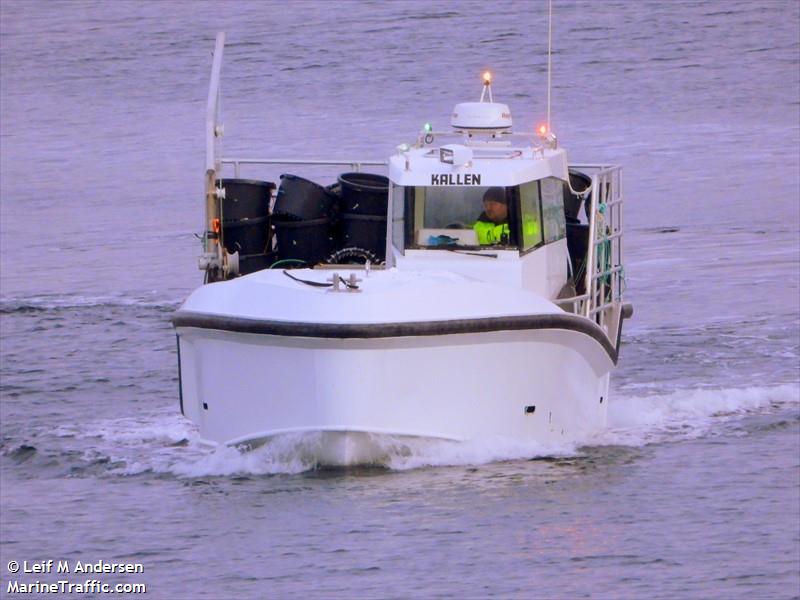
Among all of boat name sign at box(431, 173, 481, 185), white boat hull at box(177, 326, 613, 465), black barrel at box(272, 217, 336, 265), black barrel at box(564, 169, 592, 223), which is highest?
boat name sign at box(431, 173, 481, 185)

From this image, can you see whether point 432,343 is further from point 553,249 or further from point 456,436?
point 553,249

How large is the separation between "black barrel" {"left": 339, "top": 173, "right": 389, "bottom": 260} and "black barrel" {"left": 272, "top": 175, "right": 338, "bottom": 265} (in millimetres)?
186

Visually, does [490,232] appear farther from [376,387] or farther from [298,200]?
[298,200]

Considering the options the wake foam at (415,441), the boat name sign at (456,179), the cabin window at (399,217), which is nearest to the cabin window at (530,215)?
the boat name sign at (456,179)

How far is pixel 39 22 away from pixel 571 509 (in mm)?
53112

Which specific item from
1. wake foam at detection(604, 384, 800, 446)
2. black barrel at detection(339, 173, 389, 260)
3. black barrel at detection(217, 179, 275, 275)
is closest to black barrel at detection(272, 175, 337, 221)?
black barrel at detection(217, 179, 275, 275)

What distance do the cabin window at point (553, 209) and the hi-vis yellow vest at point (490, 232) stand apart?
0.59m

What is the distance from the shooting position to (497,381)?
1390cm

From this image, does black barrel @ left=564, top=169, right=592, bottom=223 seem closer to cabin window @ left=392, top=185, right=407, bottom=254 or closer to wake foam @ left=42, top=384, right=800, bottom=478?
wake foam @ left=42, top=384, right=800, bottom=478

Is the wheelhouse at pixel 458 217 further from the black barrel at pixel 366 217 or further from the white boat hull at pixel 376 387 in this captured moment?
the black barrel at pixel 366 217

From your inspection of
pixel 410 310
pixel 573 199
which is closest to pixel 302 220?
pixel 573 199

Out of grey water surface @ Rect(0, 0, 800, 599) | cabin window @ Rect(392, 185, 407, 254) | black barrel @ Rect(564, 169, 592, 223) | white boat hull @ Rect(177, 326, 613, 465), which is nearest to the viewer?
grey water surface @ Rect(0, 0, 800, 599)

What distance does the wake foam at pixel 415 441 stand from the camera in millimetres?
13906

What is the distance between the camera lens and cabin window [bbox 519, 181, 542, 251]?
49.5ft
